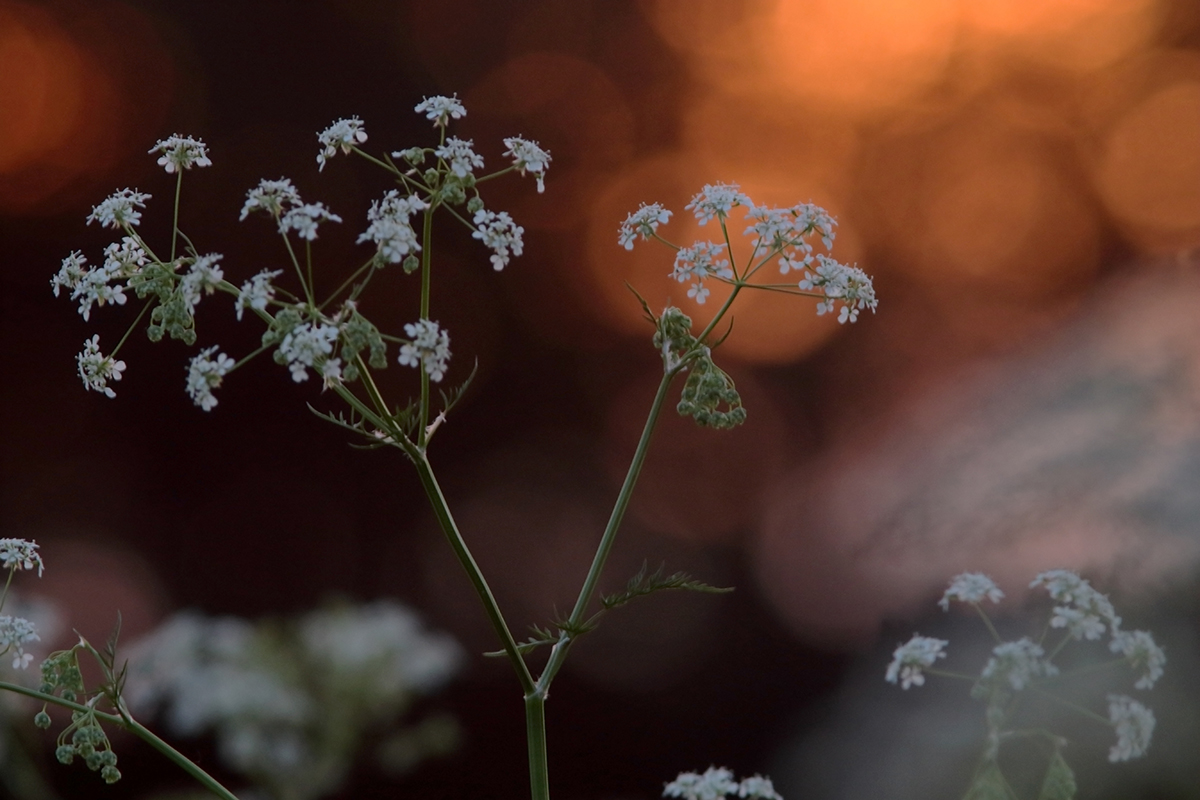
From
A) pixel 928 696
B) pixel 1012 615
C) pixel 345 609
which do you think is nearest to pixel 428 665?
pixel 345 609

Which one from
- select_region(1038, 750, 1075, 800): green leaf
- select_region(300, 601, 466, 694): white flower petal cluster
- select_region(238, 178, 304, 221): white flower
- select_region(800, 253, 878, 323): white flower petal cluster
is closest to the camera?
select_region(1038, 750, 1075, 800): green leaf

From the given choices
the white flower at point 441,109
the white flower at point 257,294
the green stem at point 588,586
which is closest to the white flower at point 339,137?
the white flower at point 441,109

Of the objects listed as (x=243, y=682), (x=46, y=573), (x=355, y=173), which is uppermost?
(x=355, y=173)

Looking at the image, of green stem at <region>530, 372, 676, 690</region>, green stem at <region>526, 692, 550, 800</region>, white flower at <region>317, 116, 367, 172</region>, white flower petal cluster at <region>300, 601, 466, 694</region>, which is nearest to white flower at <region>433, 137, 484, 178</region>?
white flower at <region>317, 116, 367, 172</region>

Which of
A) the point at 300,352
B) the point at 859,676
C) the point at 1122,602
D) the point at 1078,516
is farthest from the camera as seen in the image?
the point at 859,676

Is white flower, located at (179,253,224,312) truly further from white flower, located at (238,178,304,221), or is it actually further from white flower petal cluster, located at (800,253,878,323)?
white flower petal cluster, located at (800,253,878,323)

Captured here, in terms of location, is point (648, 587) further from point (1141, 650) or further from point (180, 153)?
point (180, 153)

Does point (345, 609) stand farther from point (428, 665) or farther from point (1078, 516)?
point (1078, 516)

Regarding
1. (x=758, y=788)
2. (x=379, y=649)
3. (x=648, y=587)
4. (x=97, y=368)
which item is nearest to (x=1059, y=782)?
(x=758, y=788)
